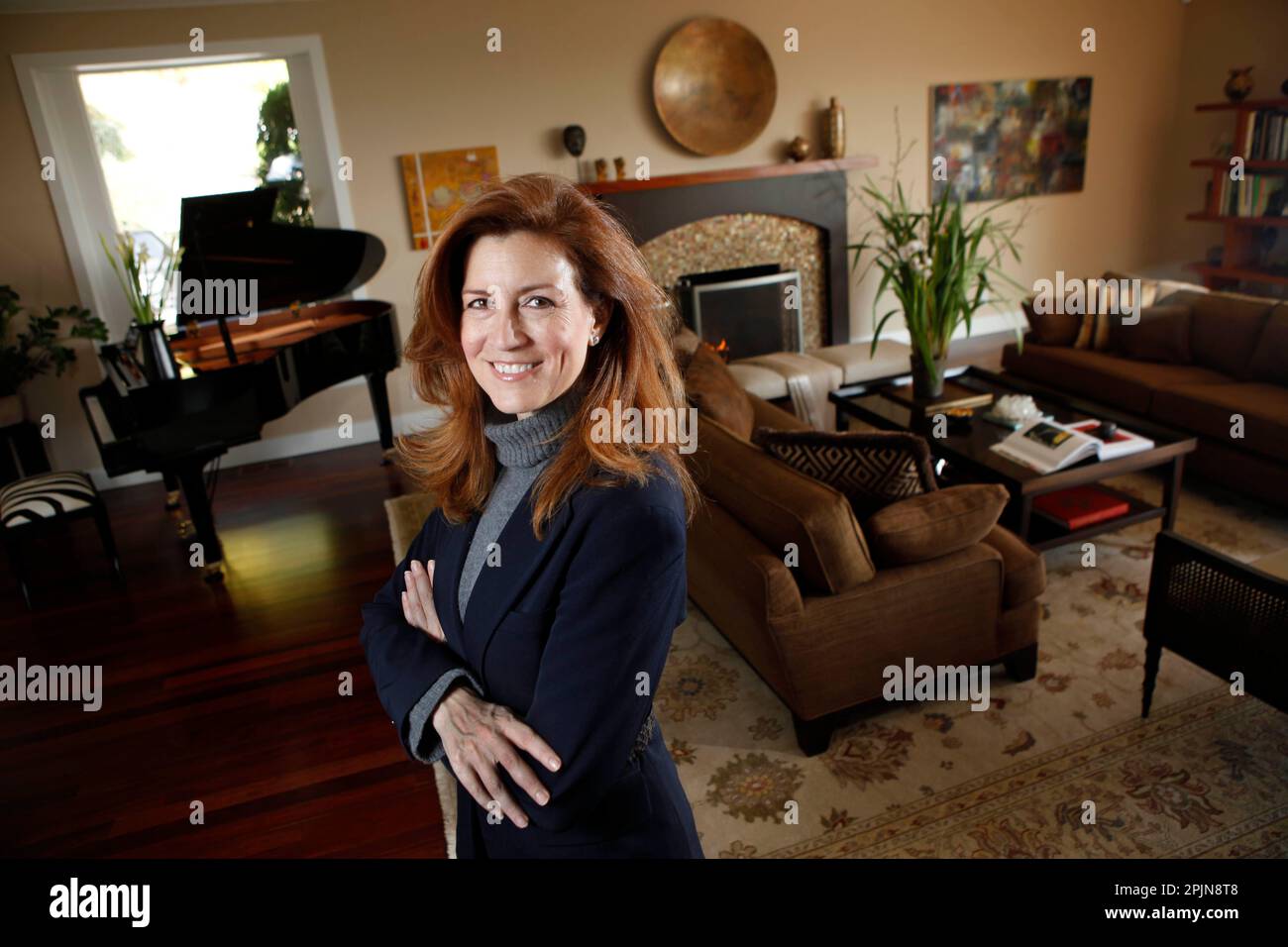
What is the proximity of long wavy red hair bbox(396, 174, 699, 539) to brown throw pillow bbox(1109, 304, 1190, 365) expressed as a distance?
4422mm

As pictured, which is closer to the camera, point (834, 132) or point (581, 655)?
point (581, 655)

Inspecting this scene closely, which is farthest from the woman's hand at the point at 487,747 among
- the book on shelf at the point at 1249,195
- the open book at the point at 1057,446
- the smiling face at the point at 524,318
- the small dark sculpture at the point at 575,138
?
the book on shelf at the point at 1249,195

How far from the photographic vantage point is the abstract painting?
655 cm

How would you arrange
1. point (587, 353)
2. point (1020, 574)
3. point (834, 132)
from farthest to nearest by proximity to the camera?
point (834, 132)
point (1020, 574)
point (587, 353)

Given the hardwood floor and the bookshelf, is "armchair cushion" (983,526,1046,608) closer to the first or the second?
the hardwood floor

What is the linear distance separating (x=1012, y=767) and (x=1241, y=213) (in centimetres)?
568

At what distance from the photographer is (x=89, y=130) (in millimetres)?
4855

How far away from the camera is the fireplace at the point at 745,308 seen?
19.9 ft

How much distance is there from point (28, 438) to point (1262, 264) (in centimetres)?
828

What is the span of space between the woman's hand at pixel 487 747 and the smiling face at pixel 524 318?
37 cm

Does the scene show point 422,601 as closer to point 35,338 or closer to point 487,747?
point 487,747

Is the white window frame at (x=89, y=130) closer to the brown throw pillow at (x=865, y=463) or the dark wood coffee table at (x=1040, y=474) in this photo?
the dark wood coffee table at (x=1040, y=474)

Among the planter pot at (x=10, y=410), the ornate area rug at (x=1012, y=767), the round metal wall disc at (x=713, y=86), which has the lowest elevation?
A: the ornate area rug at (x=1012, y=767)

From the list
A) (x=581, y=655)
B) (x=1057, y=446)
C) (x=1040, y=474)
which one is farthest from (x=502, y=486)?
(x=1057, y=446)
